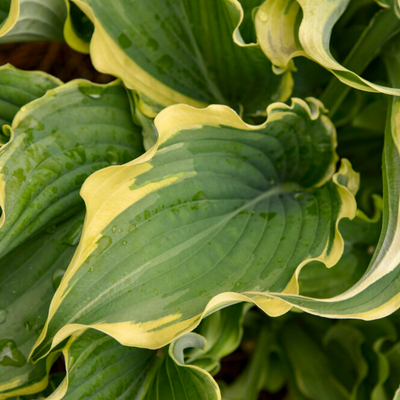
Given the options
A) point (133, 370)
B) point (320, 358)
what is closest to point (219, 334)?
point (133, 370)

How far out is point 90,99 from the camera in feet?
2.25

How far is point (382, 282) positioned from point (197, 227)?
252 mm

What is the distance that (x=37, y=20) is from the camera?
2.33 ft

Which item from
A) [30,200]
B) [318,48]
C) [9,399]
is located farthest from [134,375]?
[318,48]

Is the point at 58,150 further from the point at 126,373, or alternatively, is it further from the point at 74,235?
the point at 126,373

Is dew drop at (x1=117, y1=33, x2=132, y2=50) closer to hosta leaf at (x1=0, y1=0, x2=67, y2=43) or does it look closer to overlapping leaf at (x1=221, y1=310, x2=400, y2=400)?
hosta leaf at (x1=0, y1=0, x2=67, y2=43)

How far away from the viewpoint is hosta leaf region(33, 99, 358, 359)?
0.53 metres

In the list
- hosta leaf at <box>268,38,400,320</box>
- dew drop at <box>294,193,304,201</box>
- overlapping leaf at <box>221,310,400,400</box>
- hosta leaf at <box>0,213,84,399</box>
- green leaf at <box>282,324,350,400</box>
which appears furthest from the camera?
green leaf at <box>282,324,350,400</box>

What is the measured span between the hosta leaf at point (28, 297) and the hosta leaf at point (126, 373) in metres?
0.06

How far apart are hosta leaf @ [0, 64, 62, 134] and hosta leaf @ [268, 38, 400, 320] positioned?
490 millimetres

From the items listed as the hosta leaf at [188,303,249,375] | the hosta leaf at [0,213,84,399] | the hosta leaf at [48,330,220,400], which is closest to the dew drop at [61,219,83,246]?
the hosta leaf at [0,213,84,399]

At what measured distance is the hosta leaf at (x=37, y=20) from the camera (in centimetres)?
66

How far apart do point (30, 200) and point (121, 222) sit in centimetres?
15

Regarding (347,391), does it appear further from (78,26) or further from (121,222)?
(78,26)
